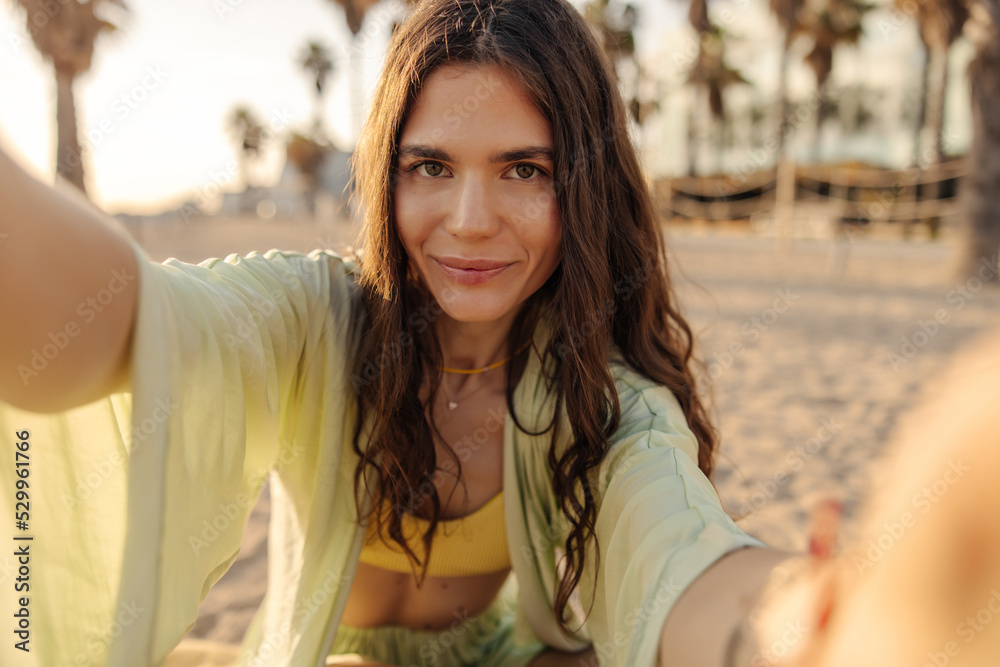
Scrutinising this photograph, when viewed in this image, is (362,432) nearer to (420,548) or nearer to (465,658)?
(420,548)

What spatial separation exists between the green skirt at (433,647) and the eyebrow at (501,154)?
1263mm

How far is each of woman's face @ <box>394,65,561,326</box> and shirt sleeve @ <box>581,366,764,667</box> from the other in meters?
0.39

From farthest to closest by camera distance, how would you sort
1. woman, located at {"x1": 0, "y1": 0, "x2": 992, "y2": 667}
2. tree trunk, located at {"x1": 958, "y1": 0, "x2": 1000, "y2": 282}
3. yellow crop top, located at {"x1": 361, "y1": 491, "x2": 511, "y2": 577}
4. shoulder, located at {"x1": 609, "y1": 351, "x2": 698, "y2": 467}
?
1. tree trunk, located at {"x1": 958, "y1": 0, "x2": 1000, "y2": 282}
2. yellow crop top, located at {"x1": 361, "y1": 491, "x2": 511, "y2": 577}
3. shoulder, located at {"x1": 609, "y1": 351, "x2": 698, "y2": 467}
4. woman, located at {"x1": 0, "y1": 0, "x2": 992, "y2": 667}

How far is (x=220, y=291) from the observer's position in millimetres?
1121

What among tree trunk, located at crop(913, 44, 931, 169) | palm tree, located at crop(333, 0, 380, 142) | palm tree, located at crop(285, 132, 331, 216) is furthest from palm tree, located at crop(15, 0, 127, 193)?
palm tree, located at crop(285, 132, 331, 216)

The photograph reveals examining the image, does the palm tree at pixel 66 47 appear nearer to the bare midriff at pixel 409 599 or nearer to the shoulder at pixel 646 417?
the bare midriff at pixel 409 599

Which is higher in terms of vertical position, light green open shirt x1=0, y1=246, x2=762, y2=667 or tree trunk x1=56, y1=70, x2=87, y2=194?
tree trunk x1=56, y1=70, x2=87, y2=194

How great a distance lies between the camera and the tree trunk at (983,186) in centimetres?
1079

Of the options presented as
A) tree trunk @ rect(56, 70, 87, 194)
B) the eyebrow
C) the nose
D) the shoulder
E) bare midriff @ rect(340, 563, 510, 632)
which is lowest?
bare midriff @ rect(340, 563, 510, 632)

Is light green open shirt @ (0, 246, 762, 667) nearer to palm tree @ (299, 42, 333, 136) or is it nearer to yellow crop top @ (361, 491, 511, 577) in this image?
yellow crop top @ (361, 491, 511, 577)

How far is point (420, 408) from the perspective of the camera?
156cm

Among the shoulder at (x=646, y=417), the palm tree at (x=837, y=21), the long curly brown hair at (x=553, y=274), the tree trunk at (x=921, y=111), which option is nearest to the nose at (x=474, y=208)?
the long curly brown hair at (x=553, y=274)

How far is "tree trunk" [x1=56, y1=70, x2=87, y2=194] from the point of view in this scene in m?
13.2

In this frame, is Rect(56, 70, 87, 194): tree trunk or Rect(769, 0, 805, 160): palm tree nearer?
Rect(56, 70, 87, 194): tree trunk
